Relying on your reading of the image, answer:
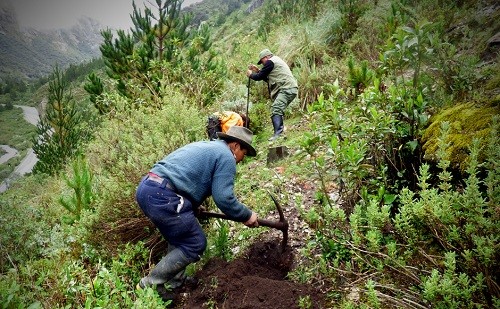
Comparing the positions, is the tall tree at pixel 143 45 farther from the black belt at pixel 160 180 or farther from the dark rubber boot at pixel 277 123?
the black belt at pixel 160 180

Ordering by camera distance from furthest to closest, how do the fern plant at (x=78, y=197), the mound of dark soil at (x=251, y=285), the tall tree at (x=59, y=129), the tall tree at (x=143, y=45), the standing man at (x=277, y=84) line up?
the tall tree at (x=59, y=129)
the tall tree at (x=143, y=45)
the standing man at (x=277, y=84)
the fern plant at (x=78, y=197)
the mound of dark soil at (x=251, y=285)

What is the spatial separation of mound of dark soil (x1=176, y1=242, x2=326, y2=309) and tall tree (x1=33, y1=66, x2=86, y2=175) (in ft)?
43.6

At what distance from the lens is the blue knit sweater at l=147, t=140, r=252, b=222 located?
9.77 ft

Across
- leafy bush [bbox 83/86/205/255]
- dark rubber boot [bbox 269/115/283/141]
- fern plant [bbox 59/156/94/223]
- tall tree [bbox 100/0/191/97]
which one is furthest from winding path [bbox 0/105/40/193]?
dark rubber boot [bbox 269/115/283/141]

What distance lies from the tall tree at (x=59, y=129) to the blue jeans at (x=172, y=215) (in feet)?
43.0

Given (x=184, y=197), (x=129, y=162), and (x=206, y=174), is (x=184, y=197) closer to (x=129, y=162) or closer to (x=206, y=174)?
(x=206, y=174)

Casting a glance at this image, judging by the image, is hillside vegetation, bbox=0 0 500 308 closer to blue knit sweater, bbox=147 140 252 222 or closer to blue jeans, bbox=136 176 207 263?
blue jeans, bbox=136 176 207 263

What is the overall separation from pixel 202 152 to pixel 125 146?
2.75 metres

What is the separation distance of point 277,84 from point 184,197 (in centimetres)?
480

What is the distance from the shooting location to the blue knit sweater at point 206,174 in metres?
2.98

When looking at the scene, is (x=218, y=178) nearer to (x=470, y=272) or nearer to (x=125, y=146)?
(x=470, y=272)

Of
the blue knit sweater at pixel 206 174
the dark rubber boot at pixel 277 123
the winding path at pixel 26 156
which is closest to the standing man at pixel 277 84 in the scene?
the dark rubber boot at pixel 277 123

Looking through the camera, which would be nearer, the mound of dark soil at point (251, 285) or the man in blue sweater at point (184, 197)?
the mound of dark soil at point (251, 285)

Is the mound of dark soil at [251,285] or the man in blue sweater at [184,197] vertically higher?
the man in blue sweater at [184,197]
